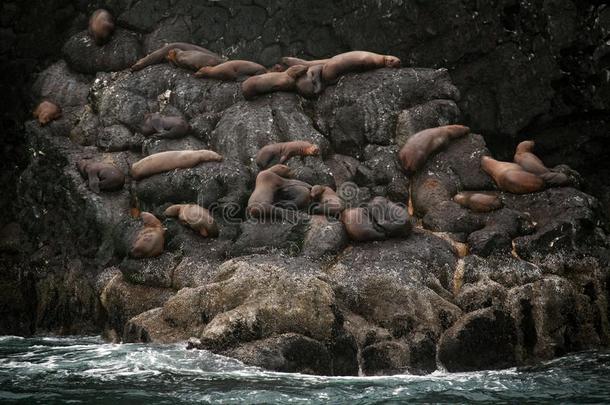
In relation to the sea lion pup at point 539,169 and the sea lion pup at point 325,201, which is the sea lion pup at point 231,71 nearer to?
the sea lion pup at point 325,201

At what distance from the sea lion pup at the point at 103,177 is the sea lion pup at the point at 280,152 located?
1960 millimetres

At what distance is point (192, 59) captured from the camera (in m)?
14.2

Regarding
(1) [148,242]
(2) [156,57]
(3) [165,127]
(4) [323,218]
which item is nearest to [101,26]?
(2) [156,57]

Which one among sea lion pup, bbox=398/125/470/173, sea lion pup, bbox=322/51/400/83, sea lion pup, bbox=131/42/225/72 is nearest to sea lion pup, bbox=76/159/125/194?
sea lion pup, bbox=131/42/225/72

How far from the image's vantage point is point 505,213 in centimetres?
1085

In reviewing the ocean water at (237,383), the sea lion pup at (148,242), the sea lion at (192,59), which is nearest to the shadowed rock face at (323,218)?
the sea lion pup at (148,242)

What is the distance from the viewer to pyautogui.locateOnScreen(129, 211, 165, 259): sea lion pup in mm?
10758

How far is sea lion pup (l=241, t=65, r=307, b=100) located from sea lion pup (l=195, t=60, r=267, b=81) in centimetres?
64

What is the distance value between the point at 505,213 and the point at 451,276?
138cm

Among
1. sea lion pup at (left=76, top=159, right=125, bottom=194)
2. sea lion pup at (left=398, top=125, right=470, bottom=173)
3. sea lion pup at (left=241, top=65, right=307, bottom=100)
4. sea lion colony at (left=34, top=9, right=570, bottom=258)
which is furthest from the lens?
sea lion pup at (left=241, top=65, right=307, bottom=100)

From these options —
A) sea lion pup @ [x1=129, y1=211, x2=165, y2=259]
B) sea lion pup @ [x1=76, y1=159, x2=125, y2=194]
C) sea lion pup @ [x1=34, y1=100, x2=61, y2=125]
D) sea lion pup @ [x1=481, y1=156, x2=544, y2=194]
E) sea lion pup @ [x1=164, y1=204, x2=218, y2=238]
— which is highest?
sea lion pup @ [x1=34, y1=100, x2=61, y2=125]

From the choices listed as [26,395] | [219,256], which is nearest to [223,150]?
[219,256]

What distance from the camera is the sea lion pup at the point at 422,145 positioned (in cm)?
1199

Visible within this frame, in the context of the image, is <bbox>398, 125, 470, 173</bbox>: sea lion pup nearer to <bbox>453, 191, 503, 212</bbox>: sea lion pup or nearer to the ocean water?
<bbox>453, 191, 503, 212</bbox>: sea lion pup
